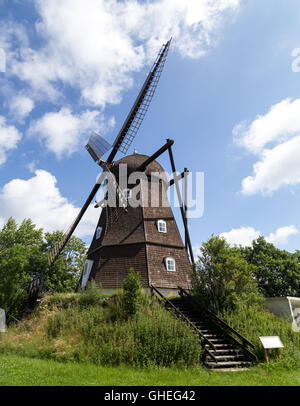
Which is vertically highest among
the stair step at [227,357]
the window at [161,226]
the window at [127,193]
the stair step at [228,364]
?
the window at [127,193]

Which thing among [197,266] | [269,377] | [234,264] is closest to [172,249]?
[197,266]

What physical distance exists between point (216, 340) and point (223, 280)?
294 cm

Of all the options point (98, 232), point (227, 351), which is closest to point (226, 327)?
point (227, 351)

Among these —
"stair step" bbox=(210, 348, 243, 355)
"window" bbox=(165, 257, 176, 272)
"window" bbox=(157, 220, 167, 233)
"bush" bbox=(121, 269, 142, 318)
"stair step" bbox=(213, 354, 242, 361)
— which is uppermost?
"window" bbox=(157, 220, 167, 233)

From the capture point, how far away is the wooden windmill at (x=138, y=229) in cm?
1586

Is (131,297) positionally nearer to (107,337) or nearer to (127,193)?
(107,337)

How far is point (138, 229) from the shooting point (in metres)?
17.3

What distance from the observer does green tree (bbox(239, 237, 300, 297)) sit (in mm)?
27625

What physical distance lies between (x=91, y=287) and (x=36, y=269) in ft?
61.0

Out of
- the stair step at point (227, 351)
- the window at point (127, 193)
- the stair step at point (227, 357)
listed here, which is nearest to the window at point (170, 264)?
the window at point (127, 193)

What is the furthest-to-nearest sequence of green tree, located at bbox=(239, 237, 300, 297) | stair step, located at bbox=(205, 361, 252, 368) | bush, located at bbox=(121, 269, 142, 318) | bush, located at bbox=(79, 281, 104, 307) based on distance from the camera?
green tree, located at bbox=(239, 237, 300, 297) → bush, located at bbox=(79, 281, 104, 307) → bush, located at bbox=(121, 269, 142, 318) → stair step, located at bbox=(205, 361, 252, 368)

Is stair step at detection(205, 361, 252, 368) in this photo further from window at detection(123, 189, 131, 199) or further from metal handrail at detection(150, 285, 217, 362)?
window at detection(123, 189, 131, 199)

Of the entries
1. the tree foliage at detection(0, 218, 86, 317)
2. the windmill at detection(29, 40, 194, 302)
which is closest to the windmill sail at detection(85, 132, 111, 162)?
the windmill at detection(29, 40, 194, 302)

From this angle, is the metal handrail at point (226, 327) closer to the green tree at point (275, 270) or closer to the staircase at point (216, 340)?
the staircase at point (216, 340)
